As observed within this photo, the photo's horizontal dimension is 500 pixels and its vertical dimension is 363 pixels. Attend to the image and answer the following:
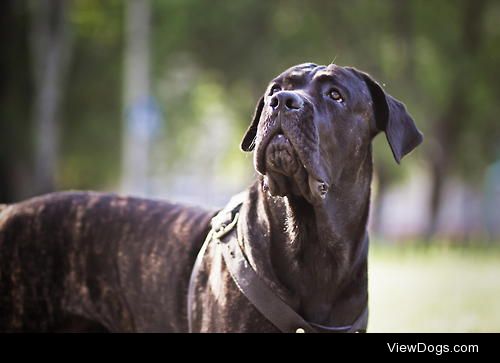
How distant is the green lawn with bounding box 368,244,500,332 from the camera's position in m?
7.21

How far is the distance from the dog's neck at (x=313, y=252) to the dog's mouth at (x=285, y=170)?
0.12 metres

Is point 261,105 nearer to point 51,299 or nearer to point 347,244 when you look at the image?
point 347,244

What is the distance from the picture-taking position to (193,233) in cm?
466

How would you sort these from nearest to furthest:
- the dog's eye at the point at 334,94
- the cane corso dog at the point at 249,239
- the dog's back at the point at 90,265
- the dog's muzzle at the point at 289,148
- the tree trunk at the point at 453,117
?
the dog's muzzle at the point at 289,148, the cane corso dog at the point at 249,239, the dog's eye at the point at 334,94, the dog's back at the point at 90,265, the tree trunk at the point at 453,117

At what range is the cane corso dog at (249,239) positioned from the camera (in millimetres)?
3980

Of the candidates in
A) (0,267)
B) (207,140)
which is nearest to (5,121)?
(0,267)

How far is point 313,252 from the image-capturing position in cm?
411

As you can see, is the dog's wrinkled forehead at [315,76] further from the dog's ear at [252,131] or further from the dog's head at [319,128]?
the dog's ear at [252,131]

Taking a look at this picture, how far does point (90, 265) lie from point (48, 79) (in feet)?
57.9

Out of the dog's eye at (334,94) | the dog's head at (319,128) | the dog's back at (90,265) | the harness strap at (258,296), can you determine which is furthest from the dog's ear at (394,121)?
the dog's back at (90,265)

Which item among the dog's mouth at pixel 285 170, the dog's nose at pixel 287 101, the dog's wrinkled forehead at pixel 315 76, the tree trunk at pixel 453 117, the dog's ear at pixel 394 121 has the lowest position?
the tree trunk at pixel 453 117

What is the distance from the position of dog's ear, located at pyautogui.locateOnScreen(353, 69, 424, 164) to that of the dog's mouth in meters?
0.66

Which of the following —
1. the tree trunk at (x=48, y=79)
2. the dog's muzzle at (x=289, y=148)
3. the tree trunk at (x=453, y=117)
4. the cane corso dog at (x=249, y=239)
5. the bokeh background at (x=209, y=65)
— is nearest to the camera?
the dog's muzzle at (x=289, y=148)

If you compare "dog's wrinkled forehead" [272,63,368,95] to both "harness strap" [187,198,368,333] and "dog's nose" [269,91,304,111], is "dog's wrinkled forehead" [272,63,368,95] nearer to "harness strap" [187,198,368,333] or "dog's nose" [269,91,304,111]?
"dog's nose" [269,91,304,111]
